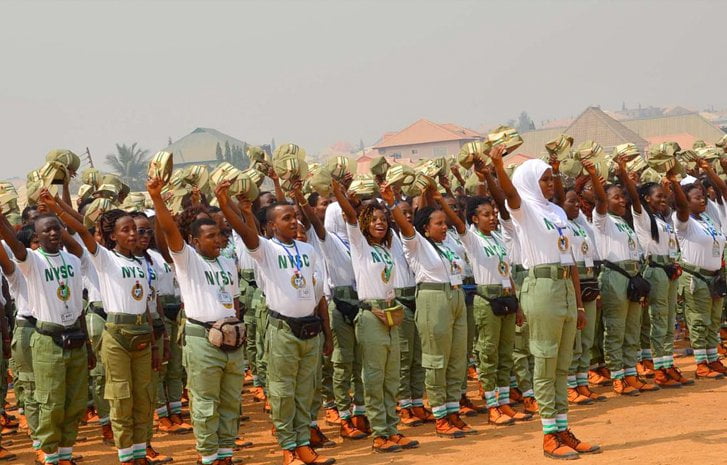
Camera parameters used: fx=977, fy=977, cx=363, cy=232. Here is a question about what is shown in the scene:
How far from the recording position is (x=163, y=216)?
25.9 ft

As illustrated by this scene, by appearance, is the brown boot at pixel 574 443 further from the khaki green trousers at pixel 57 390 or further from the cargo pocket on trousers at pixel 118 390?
the khaki green trousers at pixel 57 390

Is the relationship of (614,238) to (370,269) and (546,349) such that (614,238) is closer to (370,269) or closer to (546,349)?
(546,349)

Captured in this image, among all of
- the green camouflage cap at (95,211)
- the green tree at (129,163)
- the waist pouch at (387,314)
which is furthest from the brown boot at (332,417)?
the green tree at (129,163)

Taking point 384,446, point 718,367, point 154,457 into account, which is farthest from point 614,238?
point 154,457

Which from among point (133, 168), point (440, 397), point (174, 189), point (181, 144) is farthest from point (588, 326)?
point (181, 144)

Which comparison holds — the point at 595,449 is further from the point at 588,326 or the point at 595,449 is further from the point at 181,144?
the point at 181,144

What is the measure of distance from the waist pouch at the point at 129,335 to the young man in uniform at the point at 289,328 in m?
1.13

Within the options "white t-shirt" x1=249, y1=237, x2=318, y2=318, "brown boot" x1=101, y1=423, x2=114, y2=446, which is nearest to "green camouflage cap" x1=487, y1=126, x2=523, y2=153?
"white t-shirt" x1=249, y1=237, x2=318, y2=318

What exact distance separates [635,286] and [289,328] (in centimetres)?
495

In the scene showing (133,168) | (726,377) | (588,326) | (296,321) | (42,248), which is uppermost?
(133,168)

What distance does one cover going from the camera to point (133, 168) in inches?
2749

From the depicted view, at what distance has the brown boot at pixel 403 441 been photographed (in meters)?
9.36

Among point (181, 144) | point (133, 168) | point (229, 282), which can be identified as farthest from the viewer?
point (181, 144)

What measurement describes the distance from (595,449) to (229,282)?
142 inches
